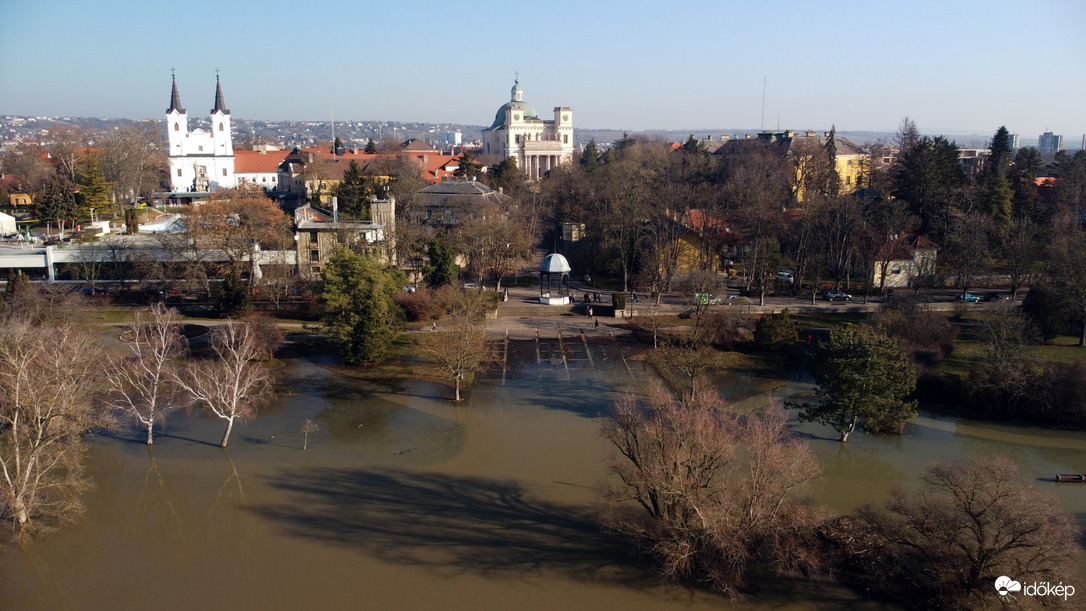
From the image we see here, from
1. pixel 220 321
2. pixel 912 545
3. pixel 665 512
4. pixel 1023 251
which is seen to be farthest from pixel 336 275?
pixel 1023 251

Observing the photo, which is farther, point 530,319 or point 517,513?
point 530,319

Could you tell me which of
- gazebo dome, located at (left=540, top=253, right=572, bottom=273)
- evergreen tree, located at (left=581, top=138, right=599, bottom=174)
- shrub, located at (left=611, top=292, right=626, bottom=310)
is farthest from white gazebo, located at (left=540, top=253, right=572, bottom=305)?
evergreen tree, located at (left=581, top=138, right=599, bottom=174)

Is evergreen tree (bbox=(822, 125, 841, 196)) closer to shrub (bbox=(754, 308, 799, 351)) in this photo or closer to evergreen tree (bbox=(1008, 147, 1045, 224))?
evergreen tree (bbox=(1008, 147, 1045, 224))

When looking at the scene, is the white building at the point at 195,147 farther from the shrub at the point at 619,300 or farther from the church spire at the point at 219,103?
the shrub at the point at 619,300

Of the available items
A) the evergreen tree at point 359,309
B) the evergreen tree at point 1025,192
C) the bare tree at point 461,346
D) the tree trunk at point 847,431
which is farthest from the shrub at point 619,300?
the evergreen tree at point 1025,192

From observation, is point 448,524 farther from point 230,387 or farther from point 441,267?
point 441,267

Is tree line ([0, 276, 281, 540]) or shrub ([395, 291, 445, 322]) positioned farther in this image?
shrub ([395, 291, 445, 322])

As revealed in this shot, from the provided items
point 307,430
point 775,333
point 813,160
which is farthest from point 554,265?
point 813,160

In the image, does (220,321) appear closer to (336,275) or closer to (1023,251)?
(336,275)
